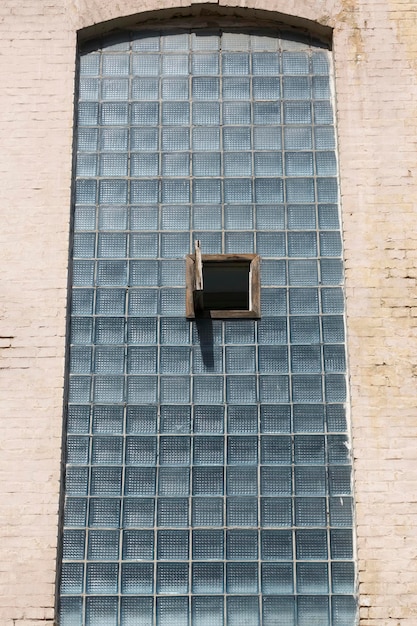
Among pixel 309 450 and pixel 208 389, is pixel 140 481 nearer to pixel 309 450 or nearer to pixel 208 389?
pixel 208 389

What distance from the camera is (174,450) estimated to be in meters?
10.1

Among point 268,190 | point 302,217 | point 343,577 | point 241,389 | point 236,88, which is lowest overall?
point 343,577

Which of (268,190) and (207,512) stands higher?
(268,190)

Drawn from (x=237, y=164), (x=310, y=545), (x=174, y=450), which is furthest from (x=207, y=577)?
(x=237, y=164)

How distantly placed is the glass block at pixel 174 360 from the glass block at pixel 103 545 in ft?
5.33

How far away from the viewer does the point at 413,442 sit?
10.0 metres

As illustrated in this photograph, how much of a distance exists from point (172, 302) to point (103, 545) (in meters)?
2.58

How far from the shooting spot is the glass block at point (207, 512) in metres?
9.89

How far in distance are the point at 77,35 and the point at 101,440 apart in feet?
15.4

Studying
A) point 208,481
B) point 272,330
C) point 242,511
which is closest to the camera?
point 242,511

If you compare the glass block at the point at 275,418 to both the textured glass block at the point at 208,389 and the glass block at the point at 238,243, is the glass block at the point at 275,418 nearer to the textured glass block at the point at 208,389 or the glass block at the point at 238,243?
the textured glass block at the point at 208,389

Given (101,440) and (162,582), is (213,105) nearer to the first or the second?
(101,440)

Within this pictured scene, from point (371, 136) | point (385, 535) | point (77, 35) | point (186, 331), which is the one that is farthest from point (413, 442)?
point (77, 35)

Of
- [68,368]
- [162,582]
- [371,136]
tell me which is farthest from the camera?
[371,136]
